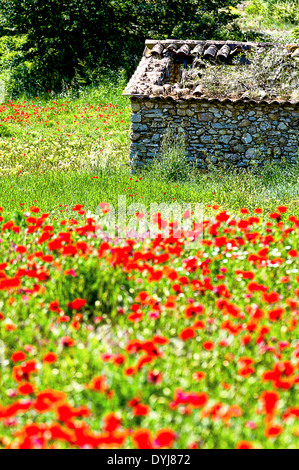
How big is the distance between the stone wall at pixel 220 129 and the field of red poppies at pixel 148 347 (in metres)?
7.11

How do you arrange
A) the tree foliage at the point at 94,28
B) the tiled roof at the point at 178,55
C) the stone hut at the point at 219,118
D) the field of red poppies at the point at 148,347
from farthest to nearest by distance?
the tree foliage at the point at 94,28 < the tiled roof at the point at 178,55 < the stone hut at the point at 219,118 < the field of red poppies at the point at 148,347

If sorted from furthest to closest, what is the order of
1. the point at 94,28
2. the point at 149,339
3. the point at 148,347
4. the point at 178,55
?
the point at 94,28
the point at 178,55
the point at 149,339
the point at 148,347

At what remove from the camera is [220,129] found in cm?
1205

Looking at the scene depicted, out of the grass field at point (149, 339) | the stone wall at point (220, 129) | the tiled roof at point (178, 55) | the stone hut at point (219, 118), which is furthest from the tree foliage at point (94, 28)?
the grass field at point (149, 339)

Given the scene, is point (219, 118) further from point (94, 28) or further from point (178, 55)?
point (94, 28)

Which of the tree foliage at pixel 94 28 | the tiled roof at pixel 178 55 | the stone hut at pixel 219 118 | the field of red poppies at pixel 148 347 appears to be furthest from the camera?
the tree foliage at pixel 94 28

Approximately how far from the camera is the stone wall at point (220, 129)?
11922mm

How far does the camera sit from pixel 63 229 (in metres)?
5.44

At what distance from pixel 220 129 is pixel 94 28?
1139 cm

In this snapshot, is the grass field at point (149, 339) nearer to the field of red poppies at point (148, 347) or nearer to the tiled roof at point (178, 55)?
the field of red poppies at point (148, 347)

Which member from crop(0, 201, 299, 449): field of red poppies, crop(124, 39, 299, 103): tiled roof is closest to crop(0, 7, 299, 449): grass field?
crop(0, 201, 299, 449): field of red poppies

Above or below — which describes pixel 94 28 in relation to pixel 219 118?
above

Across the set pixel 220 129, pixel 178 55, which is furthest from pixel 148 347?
pixel 178 55

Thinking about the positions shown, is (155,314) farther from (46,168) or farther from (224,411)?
(46,168)
